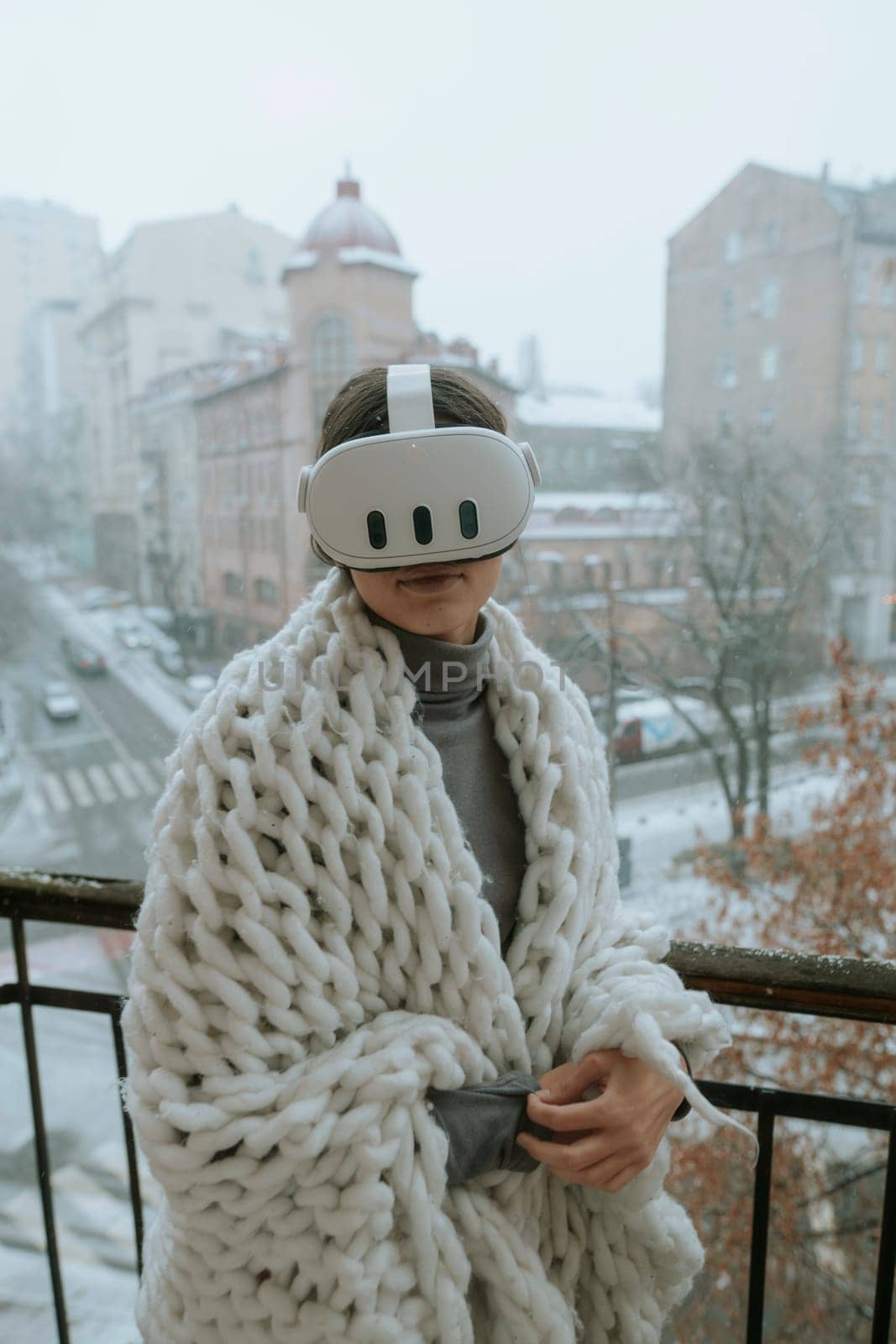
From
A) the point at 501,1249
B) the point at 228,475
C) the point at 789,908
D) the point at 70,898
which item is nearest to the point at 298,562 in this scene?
the point at 228,475

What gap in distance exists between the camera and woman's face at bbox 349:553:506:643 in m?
0.65

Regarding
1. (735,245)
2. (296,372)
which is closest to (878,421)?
(735,245)

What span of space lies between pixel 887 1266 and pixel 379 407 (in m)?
0.99

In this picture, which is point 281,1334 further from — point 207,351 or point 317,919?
point 207,351

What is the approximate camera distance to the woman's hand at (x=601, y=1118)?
61cm

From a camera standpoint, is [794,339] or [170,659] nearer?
[170,659]

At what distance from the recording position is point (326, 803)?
603 mm

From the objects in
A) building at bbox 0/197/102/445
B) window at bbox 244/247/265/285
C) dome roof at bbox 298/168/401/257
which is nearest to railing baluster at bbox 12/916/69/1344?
dome roof at bbox 298/168/401/257

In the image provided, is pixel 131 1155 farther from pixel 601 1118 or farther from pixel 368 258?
pixel 368 258

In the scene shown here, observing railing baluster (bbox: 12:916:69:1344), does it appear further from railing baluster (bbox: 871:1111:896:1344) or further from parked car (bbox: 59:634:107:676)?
parked car (bbox: 59:634:107:676)

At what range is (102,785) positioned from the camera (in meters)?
4.01

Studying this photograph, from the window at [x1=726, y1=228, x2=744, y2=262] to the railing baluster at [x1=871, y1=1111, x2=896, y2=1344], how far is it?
408 cm

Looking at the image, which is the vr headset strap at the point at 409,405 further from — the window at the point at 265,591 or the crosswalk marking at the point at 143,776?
the crosswalk marking at the point at 143,776

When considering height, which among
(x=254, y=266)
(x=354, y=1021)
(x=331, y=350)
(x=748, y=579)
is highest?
(x=254, y=266)
